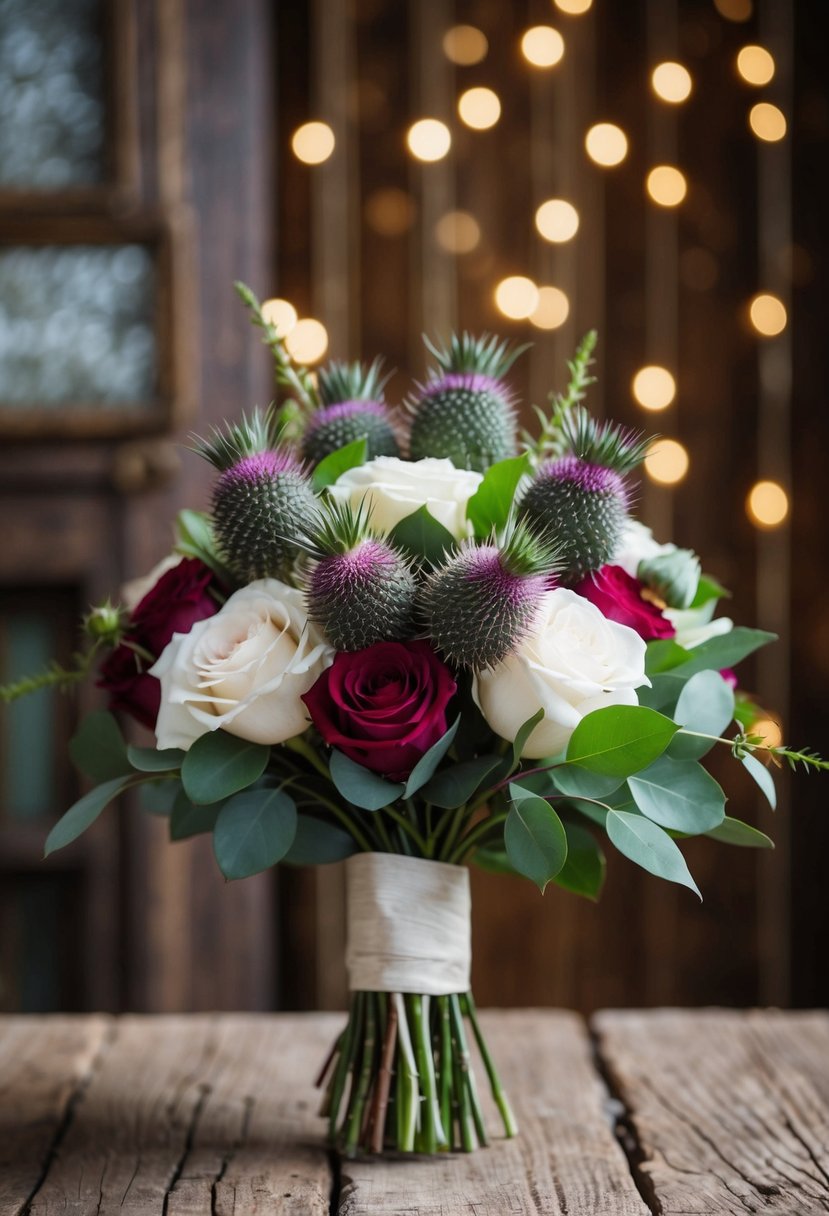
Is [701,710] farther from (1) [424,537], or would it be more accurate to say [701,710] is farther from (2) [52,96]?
(2) [52,96]

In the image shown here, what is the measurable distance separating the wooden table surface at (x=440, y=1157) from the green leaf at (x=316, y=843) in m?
0.20

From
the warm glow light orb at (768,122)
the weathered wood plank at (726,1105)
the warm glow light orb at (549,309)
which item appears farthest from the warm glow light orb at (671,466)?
the weathered wood plank at (726,1105)

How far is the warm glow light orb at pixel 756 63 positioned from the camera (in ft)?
5.41

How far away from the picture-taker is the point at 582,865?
0.75m

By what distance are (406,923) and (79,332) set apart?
109cm

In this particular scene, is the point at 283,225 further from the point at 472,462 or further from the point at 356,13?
the point at 472,462

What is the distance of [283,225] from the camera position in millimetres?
1695

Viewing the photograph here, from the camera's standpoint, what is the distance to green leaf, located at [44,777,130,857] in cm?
69

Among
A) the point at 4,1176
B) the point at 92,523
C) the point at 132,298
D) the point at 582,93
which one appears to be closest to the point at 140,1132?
the point at 4,1176

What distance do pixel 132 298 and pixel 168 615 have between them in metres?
0.95

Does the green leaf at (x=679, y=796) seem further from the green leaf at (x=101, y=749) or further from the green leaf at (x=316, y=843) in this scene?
the green leaf at (x=101, y=749)

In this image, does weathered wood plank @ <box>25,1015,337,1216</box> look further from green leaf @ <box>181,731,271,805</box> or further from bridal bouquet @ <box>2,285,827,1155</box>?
green leaf @ <box>181,731,271,805</box>

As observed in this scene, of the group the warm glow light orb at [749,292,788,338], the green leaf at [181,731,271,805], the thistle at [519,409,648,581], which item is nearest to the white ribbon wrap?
the green leaf at [181,731,271,805]

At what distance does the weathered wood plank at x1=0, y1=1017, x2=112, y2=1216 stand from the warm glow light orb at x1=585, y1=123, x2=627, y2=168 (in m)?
1.34
